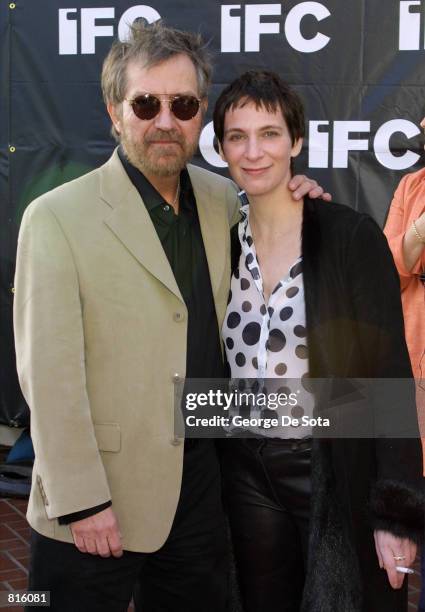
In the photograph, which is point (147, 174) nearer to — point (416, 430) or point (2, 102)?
point (416, 430)

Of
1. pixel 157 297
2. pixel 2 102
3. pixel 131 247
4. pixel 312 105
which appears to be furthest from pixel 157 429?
pixel 2 102

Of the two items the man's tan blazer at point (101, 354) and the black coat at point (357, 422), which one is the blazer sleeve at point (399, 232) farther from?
the man's tan blazer at point (101, 354)

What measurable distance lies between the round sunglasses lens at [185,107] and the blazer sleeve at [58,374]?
1.69 ft

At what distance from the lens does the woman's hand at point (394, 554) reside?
231cm

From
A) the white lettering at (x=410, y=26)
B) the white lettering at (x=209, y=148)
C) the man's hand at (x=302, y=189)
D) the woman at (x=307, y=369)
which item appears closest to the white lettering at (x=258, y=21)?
the white lettering at (x=209, y=148)

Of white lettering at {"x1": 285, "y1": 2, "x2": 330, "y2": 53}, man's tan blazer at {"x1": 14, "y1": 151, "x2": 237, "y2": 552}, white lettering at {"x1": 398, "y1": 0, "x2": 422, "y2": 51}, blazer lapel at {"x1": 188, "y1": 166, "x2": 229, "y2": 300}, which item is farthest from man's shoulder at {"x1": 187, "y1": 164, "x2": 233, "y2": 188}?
white lettering at {"x1": 398, "y1": 0, "x2": 422, "y2": 51}

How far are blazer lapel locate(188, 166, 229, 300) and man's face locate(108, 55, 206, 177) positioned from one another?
0.60ft

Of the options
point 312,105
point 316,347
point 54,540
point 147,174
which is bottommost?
point 54,540

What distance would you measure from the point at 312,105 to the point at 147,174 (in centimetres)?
240

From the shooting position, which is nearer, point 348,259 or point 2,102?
point 348,259

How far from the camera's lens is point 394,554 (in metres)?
2.32

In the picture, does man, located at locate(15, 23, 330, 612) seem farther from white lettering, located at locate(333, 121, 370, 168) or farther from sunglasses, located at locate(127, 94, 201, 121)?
white lettering, located at locate(333, 121, 370, 168)

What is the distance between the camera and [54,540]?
7.64 ft

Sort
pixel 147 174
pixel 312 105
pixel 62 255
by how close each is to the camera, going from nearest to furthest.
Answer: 1. pixel 62 255
2. pixel 147 174
3. pixel 312 105
